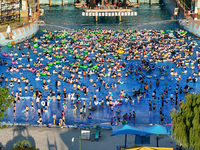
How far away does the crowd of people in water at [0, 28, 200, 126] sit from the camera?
4966 centimetres

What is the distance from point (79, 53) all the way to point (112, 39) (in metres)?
7.96

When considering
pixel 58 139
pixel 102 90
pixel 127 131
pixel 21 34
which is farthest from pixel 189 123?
pixel 21 34

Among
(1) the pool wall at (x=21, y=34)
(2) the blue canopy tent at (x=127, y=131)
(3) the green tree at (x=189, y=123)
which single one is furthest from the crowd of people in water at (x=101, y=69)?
(3) the green tree at (x=189, y=123)

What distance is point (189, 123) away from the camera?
32375 millimetres

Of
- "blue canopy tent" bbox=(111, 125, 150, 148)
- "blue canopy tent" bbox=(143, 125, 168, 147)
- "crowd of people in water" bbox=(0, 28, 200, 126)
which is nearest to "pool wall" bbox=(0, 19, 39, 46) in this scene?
"crowd of people in water" bbox=(0, 28, 200, 126)

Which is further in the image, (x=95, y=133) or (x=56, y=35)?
(x=56, y=35)

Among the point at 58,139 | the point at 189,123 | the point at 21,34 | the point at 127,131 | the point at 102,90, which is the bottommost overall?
the point at 58,139

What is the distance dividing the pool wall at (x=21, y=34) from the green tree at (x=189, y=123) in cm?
4209

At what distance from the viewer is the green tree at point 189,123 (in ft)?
105

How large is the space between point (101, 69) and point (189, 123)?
1147 inches

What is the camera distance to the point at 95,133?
1628 inches

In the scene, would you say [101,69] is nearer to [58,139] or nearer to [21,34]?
[21,34]

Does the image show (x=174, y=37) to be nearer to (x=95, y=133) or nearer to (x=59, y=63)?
(x=59, y=63)

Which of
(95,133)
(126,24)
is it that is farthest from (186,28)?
(95,133)
